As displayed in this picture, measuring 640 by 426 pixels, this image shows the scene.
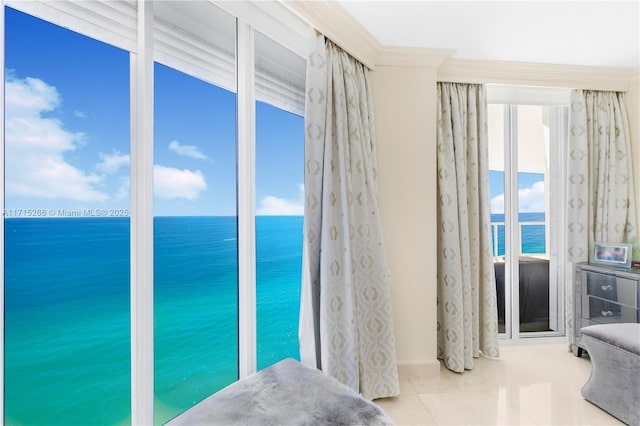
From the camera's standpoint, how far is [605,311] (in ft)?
8.13

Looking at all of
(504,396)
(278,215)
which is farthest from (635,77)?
(278,215)

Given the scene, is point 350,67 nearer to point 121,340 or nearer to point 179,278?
point 179,278

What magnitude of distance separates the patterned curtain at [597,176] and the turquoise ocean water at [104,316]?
2.73m

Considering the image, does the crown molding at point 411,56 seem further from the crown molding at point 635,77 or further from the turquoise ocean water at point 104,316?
the crown molding at point 635,77

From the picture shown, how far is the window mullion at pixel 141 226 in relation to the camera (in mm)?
1232

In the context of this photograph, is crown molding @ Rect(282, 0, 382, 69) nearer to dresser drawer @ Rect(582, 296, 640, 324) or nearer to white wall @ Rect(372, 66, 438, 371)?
white wall @ Rect(372, 66, 438, 371)

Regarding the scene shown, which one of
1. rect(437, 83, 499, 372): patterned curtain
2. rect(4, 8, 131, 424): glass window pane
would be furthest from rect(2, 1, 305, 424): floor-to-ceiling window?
rect(437, 83, 499, 372): patterned curtain

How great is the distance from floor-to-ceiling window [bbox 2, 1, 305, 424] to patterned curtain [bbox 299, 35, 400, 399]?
0.80 feet

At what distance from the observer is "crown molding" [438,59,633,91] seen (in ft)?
8.18

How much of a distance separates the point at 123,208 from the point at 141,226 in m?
0.10

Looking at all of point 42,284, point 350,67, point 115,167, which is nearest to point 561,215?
point 350,67

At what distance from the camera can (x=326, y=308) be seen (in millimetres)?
1781

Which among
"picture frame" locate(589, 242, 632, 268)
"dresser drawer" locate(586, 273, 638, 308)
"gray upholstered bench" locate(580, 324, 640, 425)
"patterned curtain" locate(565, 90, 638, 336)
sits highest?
"patterned curtain" locate(565, 90, 638, 336)

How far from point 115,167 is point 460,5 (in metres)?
1.98
